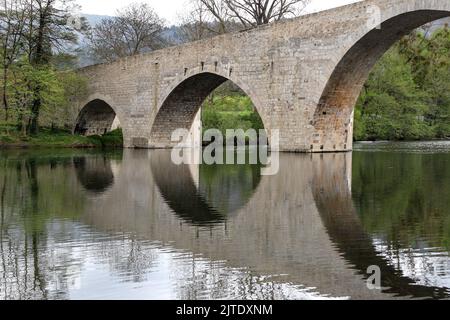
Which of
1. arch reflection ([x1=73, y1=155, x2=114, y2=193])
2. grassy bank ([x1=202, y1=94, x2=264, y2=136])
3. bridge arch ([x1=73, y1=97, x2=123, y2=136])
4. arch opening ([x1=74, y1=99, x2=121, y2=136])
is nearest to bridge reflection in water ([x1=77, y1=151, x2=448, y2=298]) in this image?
arch reflection ([x1=73, y1=155, x2=114, y2=193])

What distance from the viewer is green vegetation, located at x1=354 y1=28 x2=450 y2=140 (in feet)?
121

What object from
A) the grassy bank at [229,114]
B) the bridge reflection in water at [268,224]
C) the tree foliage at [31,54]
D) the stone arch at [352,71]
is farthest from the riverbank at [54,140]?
the bridge reflection in water at [268,224]

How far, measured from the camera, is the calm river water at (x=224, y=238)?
15.2 feet

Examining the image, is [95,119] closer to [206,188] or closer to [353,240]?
[206,188]

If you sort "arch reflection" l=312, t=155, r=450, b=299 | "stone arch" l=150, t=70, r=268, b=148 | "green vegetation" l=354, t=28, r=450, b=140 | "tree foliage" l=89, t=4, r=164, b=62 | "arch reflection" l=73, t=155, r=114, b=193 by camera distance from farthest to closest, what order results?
"tree foliage" l=89, t=4, r=164, b=62, "green vegetation" l=354, t=28, r=450, b=140, "stone arch" l=150, t=70, r=268, b=148, "arch reflection" l=73, t=155, r=114, b=193, "arch reflection" l=312, t=155, r=450, b=299

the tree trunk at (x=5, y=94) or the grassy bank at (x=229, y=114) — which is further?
the grassy bank at (x=229, y=114)

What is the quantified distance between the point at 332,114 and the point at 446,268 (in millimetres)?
15341

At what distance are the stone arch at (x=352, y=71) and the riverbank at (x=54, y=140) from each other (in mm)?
12983

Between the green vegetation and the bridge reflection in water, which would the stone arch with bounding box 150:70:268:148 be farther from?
the bridge reflection in water

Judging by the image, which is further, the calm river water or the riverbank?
the riverbank

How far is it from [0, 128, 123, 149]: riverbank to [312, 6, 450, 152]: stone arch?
12983 millimetres

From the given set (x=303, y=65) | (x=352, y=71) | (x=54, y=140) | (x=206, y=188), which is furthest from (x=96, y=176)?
(x=54, y=140)

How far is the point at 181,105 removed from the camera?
27.6 m

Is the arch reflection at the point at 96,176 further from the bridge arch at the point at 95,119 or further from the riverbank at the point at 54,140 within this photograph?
the bridge arch at the point at 95,119
